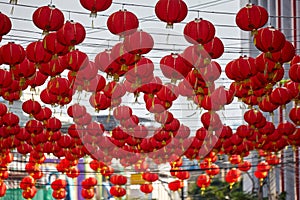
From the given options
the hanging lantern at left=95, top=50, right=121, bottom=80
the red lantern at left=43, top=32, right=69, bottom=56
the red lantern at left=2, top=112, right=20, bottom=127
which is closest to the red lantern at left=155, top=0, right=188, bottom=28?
the hanging lantern at left=95, top=50, right=121, bottom=80

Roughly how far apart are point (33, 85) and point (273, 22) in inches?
459

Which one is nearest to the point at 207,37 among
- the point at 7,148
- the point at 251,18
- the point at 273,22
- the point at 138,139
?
the point at 251,18

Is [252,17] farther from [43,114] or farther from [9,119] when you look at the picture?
[9,119]

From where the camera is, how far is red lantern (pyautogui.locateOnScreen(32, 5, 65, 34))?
8203 millimetres

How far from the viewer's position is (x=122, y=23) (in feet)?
26.8

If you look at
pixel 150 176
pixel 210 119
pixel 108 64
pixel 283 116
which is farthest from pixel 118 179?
pixel 108 64

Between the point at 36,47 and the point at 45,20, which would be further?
the point at 36,47

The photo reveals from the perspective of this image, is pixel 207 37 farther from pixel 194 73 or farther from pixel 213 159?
pixel 213 159

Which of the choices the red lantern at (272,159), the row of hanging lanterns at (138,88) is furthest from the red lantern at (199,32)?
the red lantern at (272,159)

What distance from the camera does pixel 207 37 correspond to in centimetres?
842

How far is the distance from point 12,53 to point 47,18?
96 centimetres

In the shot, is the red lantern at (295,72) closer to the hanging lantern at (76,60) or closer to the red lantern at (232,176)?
the hanging lantern at (76,60)

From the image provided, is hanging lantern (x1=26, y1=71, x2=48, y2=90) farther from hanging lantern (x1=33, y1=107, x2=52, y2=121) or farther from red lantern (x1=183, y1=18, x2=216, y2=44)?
red lantern (x1=183, y1=18, x2=216, y2=44)

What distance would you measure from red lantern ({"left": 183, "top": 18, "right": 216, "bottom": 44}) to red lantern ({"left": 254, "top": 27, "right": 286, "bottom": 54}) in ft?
1.82
